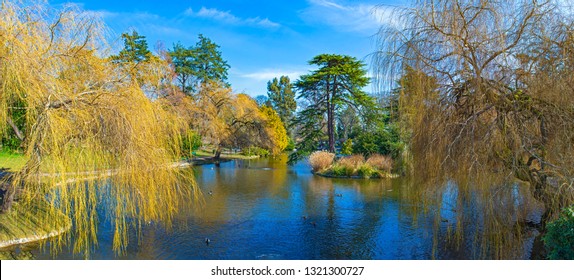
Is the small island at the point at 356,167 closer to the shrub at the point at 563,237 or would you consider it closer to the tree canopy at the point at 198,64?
the shrub at the point at 563,237

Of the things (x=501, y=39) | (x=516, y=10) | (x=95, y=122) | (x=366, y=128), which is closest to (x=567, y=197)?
(x=501, y=39)

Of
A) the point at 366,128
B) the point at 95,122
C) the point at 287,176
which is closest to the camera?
the point at 95,122

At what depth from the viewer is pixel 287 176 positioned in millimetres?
19109

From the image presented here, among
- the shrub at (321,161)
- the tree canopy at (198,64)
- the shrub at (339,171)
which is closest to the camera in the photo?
the shrub at (339,171)

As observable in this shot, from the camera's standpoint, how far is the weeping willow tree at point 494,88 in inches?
205

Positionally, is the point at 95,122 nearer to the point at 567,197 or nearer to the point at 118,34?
the point at 118,34

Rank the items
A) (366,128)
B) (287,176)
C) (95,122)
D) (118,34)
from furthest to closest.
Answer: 1. (366,128)
2. (287,176)
3. (118,34)
4. (95,122)

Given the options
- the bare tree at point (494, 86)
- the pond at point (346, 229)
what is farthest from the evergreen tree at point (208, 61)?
the bare tree at point (494, 86)

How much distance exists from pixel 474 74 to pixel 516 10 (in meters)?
1.26

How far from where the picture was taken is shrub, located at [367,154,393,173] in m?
18.6

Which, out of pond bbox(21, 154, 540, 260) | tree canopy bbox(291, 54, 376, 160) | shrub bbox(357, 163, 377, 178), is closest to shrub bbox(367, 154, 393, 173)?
shrub bbox(357, 163, 377, 178)

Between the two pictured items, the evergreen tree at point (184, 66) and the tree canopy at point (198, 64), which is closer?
the evergreen tree at point (184, 66)

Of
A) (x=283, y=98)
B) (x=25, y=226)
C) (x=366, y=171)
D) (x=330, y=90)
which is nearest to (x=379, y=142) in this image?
(x=366, y=171)

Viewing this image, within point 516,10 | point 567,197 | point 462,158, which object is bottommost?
point 567,197
